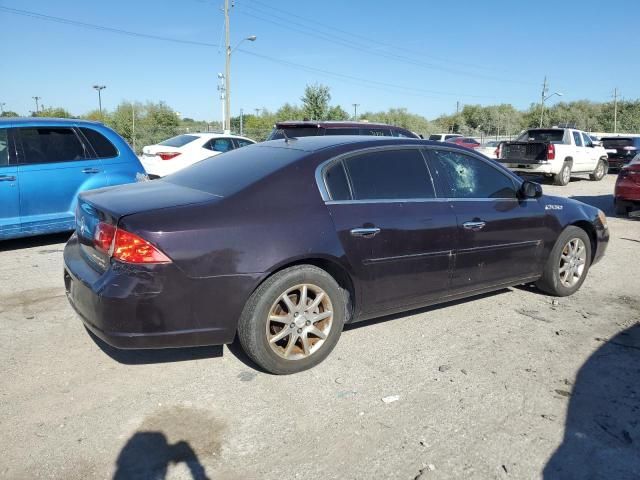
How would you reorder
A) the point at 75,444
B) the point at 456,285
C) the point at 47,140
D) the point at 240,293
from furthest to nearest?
the point at 47,140 < the point at 456,285 < the point at 240,293 < the point at 75,444

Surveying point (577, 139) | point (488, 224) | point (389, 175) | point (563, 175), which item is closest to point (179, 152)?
point (389, 175)

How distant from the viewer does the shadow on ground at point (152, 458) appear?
8.16 ft

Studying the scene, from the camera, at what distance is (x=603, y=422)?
9.84ft

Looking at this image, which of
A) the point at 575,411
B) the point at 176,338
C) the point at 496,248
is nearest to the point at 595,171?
the point at 496,248

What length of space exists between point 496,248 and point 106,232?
312cm

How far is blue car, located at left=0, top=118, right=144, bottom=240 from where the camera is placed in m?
6.30

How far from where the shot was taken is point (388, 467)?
2568 mm

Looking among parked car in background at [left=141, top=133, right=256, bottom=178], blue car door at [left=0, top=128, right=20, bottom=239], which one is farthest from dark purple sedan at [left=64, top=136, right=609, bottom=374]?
parked car in background at [left=141, top=133, right=256, bottom=178]

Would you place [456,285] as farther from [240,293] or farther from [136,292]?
[136,292]

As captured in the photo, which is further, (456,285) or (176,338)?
(456,285)

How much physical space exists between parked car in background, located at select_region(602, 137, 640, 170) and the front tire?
832 inches

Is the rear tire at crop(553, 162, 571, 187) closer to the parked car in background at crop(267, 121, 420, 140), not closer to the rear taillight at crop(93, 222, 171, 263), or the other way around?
the parked car in background at crop(267, 121, 420, 140)

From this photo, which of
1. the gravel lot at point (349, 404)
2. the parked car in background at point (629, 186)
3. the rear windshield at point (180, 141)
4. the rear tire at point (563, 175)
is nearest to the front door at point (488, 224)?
the gravel lot at point (349, 404)

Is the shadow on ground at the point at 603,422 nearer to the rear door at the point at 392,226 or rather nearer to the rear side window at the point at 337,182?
the rear door at the point at 392,226
